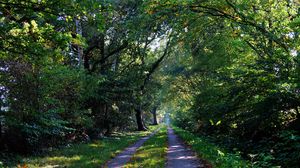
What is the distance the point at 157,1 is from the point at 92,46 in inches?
589

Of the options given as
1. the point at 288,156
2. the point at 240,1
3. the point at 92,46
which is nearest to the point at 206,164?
the point at 288,156

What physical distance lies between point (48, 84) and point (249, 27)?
A: 8892mm

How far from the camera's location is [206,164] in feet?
35.3

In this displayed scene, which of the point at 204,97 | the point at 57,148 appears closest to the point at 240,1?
the point at 204,97

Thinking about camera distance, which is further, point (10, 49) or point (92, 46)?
point (92, 46)

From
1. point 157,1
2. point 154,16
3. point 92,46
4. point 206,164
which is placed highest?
point 92,46

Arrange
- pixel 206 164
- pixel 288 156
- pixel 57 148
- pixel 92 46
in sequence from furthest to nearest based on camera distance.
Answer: pixel 92 46
pixel 57 148
pixel 206 164
pixel 288 156

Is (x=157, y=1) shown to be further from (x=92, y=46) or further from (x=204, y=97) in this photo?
(x=92, y=46)

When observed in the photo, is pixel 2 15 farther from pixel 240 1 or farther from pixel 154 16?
pixel 240 1

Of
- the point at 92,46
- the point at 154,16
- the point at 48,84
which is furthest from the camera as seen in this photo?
the point at 92,46

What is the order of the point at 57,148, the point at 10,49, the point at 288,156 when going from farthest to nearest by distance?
the point at 57,148 < the point at 288,156 < the point at 10,49

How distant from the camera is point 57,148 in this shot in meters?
17.0

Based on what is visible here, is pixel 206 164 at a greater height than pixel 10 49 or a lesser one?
lesser

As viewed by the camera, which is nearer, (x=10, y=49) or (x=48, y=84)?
(x=10, y=49)
